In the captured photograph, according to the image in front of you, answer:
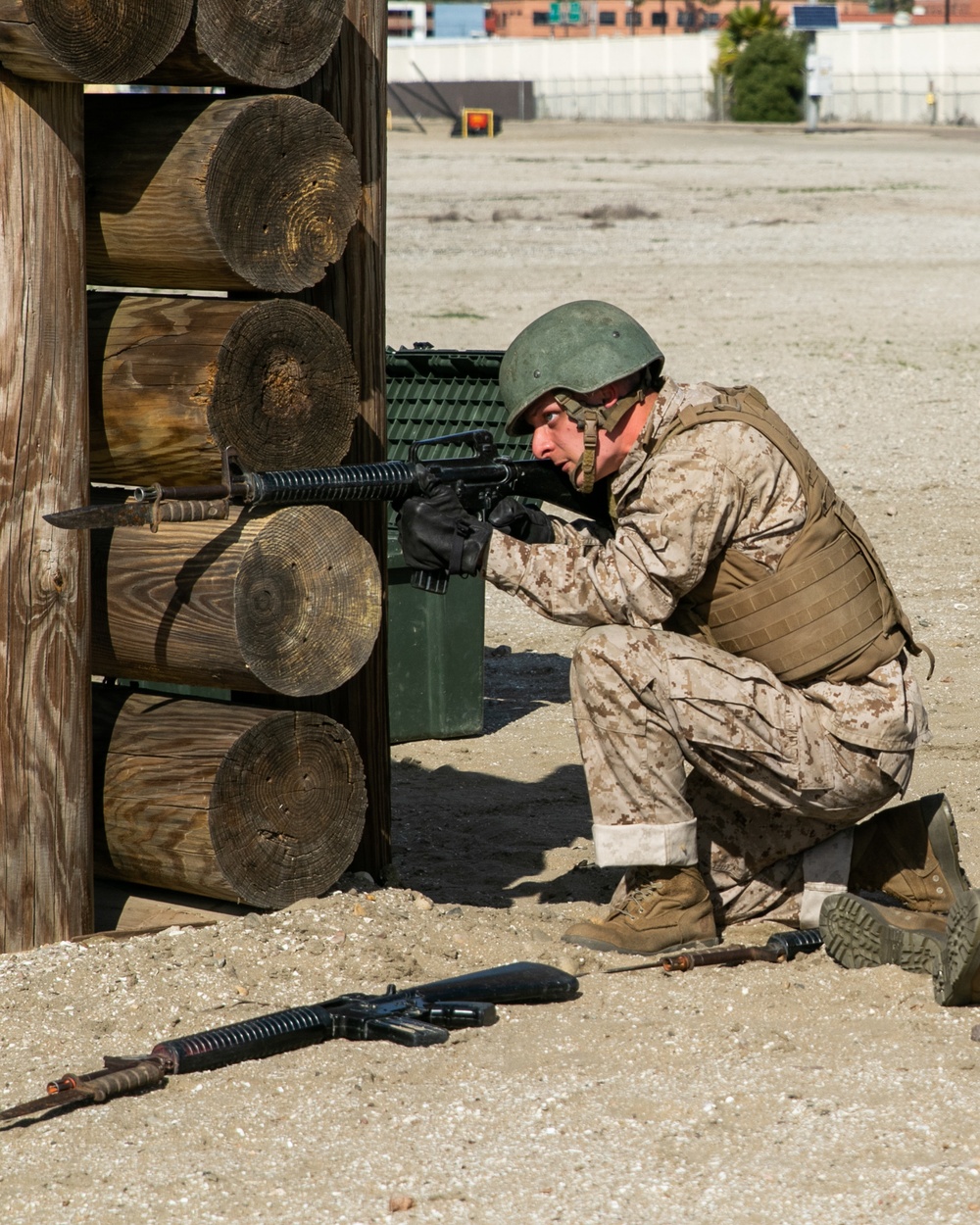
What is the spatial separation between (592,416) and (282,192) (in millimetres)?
853

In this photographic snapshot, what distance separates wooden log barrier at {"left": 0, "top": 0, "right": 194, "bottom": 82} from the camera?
134 inches

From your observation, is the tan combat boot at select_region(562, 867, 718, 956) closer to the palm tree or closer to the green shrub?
the green shrub

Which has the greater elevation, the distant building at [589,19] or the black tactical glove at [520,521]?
the distant building at [589,19]

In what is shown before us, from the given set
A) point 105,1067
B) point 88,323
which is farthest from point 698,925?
point 88,323

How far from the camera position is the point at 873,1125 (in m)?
3.01

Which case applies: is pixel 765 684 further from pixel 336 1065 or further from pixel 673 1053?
pixel 336 1065

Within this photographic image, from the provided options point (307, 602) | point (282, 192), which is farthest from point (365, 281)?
point (307, 602)

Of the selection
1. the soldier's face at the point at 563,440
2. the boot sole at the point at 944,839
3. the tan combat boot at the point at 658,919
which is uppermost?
the soldier's face at the point at 563,440

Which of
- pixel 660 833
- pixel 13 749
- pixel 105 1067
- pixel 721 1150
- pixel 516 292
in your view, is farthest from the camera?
pixel 516 292

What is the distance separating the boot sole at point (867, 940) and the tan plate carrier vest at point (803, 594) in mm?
545

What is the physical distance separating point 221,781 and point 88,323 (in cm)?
106

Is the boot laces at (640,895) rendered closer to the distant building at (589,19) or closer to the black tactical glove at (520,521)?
the black tactical glove at (520,521)

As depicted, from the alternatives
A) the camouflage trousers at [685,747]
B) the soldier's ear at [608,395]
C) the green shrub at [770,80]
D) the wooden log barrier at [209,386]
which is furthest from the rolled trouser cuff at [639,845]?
the green shrub at [770,80]

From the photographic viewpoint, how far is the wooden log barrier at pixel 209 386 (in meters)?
3.78
